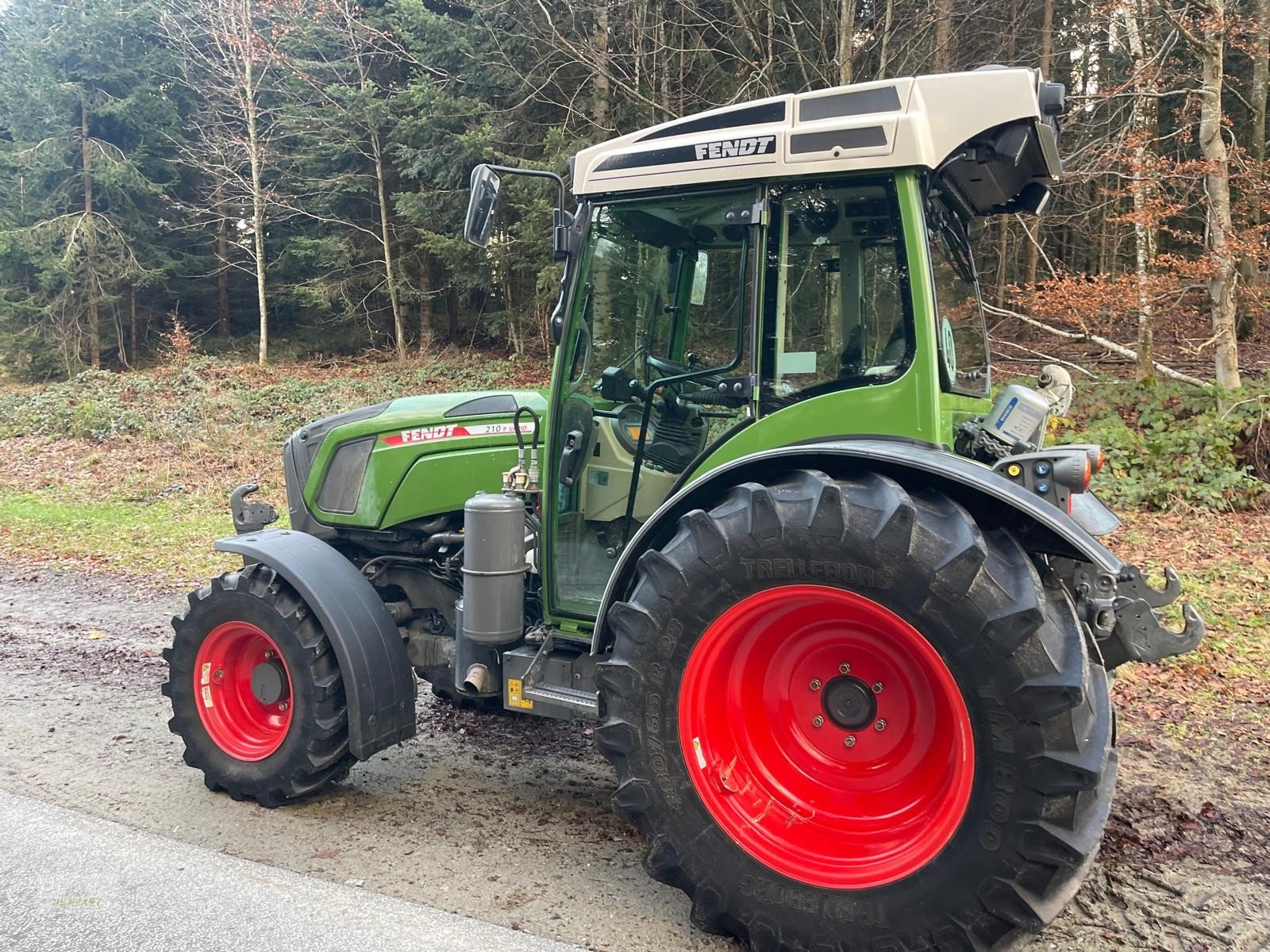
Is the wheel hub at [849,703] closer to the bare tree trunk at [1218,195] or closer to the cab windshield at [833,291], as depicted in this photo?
the cab windshield at [833,291]

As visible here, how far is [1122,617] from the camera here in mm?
2895

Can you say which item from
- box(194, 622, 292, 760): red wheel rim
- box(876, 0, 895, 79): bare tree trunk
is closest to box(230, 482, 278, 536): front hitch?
box(194, 622, 292, 760): red wheel rim

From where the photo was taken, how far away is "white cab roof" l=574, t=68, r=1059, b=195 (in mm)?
2559

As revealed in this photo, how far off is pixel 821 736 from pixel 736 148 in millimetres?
1885

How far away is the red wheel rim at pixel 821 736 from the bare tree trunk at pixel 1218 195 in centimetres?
859

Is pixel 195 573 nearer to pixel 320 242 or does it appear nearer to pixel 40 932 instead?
pixel 40 932

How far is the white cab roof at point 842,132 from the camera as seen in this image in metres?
2.56

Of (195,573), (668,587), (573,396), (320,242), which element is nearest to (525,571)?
(573,396)

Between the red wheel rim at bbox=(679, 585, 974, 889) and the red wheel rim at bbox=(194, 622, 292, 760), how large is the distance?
193cm

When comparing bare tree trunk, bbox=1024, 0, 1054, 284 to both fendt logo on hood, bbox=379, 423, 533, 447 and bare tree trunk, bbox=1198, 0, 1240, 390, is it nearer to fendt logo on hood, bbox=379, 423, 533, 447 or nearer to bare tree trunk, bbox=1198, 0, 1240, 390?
bare tree trunk, bbox=1198, 0, 1240, 390

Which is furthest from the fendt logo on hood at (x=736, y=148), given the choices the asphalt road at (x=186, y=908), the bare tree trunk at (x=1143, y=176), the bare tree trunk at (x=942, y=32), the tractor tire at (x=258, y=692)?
the bare tree trunk at (x=942, y=32)

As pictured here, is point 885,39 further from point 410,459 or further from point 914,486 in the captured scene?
point 914,486

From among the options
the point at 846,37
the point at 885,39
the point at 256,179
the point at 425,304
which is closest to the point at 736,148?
the point at 846,37

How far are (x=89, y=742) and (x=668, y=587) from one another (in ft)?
10.5
